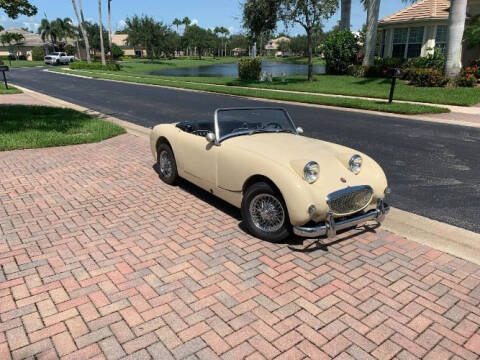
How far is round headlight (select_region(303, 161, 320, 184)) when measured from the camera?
13.0 feet

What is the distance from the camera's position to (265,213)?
4.34 m

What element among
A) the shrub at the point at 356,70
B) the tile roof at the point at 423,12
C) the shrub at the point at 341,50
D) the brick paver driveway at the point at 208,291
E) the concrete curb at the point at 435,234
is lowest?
the brick paver driveway at the point at 208,291

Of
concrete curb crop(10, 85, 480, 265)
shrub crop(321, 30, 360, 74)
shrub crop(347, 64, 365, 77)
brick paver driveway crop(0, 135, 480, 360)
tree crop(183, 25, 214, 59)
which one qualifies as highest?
tree crop(183, 25, 214, 59)

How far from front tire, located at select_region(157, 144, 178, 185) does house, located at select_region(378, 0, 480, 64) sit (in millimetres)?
25487

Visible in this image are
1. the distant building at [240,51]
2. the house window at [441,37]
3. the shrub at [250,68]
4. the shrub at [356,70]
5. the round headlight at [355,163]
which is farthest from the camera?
the distant building at [240,51]

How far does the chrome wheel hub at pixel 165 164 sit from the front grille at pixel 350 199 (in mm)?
3150

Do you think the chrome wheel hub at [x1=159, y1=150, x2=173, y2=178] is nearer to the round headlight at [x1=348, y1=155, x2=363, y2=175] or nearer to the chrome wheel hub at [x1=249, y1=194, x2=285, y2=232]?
the chrome wheel hub at [x1=249, y1=194, x2=285, y2=232]

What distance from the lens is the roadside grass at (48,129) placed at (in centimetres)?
923

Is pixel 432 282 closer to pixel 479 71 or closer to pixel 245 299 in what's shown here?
pixel 245 299

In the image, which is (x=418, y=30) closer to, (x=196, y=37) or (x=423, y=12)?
(x=423, y=12)

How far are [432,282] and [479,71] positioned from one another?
22.0m

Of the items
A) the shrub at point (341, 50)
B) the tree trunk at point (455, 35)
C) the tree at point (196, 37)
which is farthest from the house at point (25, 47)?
the tree trunk at point (455, 35)

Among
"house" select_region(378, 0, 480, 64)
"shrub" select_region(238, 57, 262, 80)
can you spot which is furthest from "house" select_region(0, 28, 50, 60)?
"house" select_region(378, 0, 480, 64)

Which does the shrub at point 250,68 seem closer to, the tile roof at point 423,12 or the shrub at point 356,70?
the shrub at point 356,70
